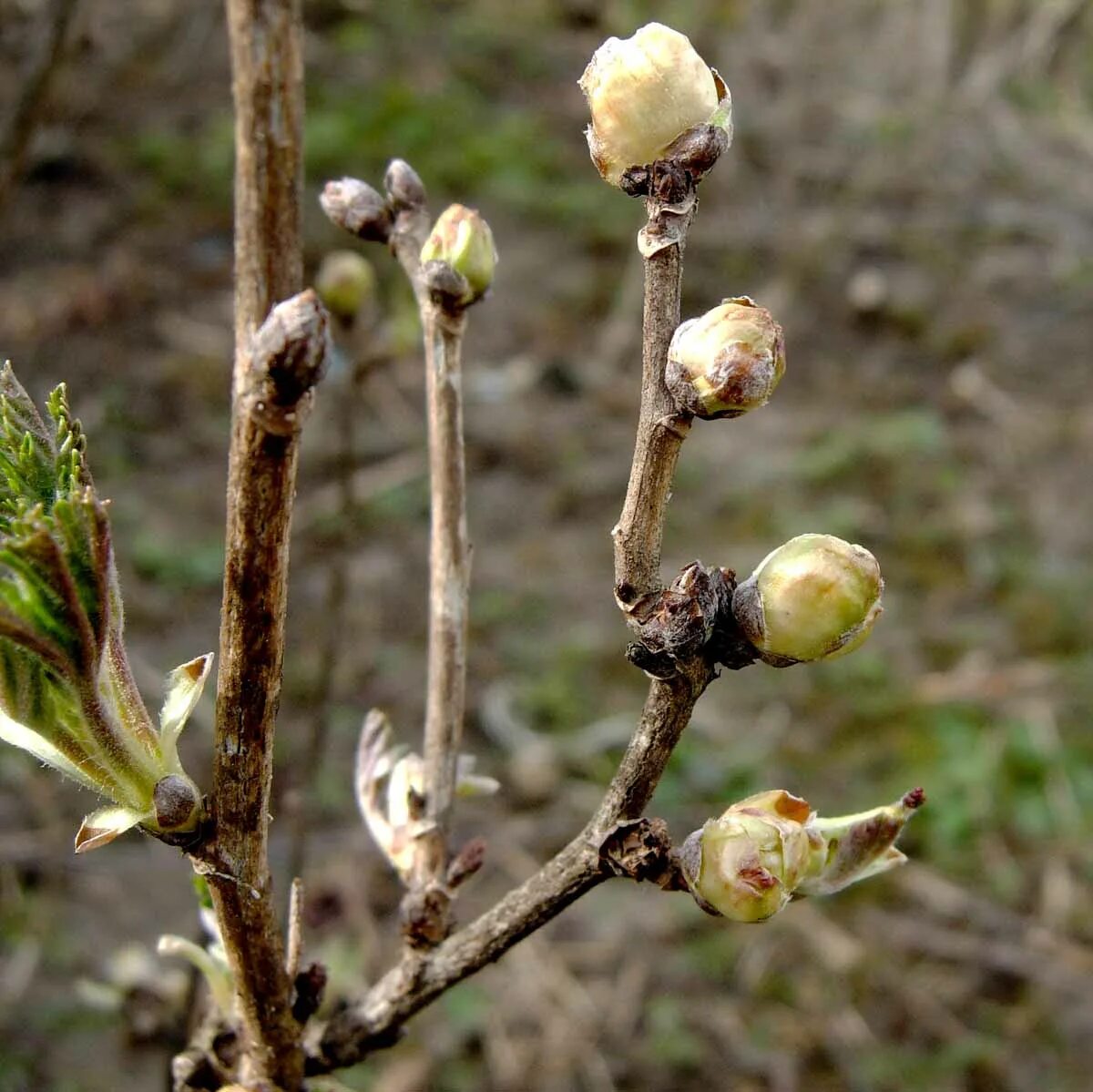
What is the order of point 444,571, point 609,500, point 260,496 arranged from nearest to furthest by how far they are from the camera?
point 260,496 < point 444,571 < point 609,500

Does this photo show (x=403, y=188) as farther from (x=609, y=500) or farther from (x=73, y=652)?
(x=609, y=500)

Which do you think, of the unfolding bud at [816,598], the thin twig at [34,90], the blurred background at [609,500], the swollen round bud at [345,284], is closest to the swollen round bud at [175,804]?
the unfolding bud at [816,598]

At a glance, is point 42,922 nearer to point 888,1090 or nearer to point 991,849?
point 888,1090

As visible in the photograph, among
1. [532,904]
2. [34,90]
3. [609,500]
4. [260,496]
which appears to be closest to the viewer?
[260,496]

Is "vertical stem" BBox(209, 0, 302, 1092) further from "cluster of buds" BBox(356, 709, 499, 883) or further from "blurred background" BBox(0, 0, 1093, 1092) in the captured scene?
"blurred background" BBox(0, 0, 1093, 1092)

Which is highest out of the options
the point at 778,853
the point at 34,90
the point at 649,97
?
the point at 34,90

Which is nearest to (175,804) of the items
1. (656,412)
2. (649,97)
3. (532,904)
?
(532,904)

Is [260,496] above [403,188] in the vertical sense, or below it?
below
